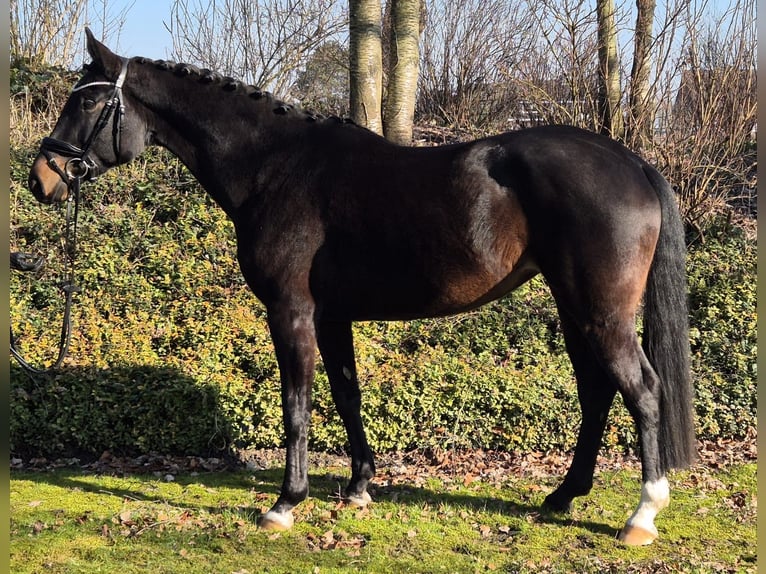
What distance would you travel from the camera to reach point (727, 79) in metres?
8.30

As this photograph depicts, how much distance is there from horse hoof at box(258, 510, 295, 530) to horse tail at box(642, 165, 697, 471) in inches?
81.5

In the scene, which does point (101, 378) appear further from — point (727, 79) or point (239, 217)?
A: point (727, 79)

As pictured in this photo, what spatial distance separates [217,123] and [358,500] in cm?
242

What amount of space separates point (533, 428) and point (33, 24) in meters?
8.95

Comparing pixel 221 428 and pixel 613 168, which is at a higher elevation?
pixel 613 168

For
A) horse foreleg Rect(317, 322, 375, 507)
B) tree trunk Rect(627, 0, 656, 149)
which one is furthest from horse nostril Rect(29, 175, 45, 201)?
tree trunk Rect(627, 0, 656, 149)

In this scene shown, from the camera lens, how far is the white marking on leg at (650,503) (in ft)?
12.6

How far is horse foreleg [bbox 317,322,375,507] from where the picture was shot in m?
4.47

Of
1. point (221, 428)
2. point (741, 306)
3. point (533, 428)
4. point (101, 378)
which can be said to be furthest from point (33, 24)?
point (741, 306)

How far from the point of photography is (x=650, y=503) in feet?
12.7

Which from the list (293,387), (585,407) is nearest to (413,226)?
(293,387)

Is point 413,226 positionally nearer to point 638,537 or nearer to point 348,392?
point 348,392

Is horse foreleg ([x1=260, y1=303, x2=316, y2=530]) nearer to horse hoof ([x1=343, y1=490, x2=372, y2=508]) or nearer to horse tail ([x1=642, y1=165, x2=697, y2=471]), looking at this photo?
horse hoof ([x1=343, y1=490, x2=372, y2=508])

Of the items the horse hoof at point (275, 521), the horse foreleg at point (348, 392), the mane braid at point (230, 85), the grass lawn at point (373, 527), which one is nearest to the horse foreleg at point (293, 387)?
the horse hoof at point (275, 521)
